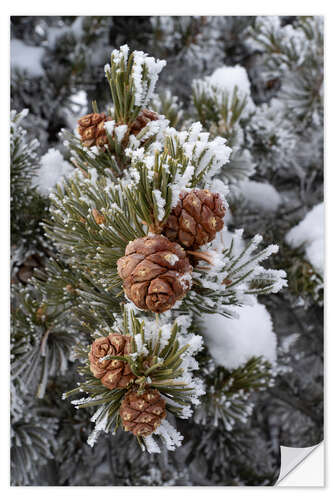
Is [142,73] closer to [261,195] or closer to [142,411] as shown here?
[142,411]

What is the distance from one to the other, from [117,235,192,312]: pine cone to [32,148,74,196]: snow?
0.35m

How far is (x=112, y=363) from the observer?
0.38 metres

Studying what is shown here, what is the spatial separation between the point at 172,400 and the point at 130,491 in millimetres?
423

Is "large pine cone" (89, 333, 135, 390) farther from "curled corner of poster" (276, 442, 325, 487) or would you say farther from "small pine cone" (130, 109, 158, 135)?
"curled corner of poster" (276, 442, 325, 487)

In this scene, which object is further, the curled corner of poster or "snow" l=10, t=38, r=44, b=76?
"snow" l=10, t=38, r=44, b=76

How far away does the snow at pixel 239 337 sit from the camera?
0.63 metres

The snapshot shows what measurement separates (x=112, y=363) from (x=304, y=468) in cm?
47

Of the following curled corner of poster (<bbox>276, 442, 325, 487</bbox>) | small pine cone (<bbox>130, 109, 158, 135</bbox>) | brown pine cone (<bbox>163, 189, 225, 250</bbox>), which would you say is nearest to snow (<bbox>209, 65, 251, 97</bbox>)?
small pine cone (<bbox>130, 109, 158, 135</bbox>)

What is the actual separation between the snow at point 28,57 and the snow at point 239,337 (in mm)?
554

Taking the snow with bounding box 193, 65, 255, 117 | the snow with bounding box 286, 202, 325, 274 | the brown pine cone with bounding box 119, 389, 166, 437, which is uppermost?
the snow with bounding box 193, 65, 255, 117

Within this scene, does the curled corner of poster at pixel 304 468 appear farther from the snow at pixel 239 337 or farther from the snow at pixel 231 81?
the snow at pixel 231 81

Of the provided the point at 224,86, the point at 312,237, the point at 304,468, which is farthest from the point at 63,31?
the point at 304,468

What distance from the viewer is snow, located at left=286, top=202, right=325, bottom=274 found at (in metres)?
0.72

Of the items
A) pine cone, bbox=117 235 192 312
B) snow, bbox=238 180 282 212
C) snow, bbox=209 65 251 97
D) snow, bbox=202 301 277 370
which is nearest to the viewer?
pine cone, bbox=117 235 192 312
